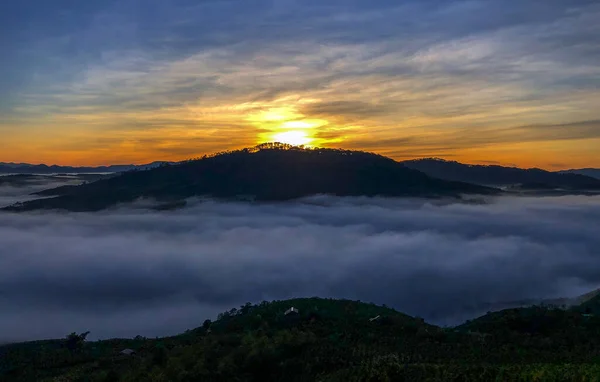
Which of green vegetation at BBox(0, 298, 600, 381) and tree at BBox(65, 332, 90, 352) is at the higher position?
green vegetation at BBox(0, 298, 600, 381)

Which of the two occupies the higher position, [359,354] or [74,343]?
[359,354]

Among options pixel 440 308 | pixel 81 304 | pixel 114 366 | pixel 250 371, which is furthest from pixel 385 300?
pixel 250 371

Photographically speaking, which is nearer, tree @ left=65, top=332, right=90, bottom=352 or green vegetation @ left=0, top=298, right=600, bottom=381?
green vegetation @ left=0, top=298, right=600, bottom=381

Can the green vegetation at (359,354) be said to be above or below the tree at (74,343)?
above

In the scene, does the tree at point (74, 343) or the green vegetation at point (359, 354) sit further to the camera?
the tree at point (74, 343)

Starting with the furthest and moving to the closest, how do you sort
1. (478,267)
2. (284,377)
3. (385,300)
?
(478,267) < (385,300) < (284,377)

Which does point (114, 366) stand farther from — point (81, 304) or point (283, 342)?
point (81, 304)

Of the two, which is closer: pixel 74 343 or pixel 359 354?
pixel 359 354

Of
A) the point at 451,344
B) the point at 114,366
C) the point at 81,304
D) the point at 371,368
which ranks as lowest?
the point at 81,304
